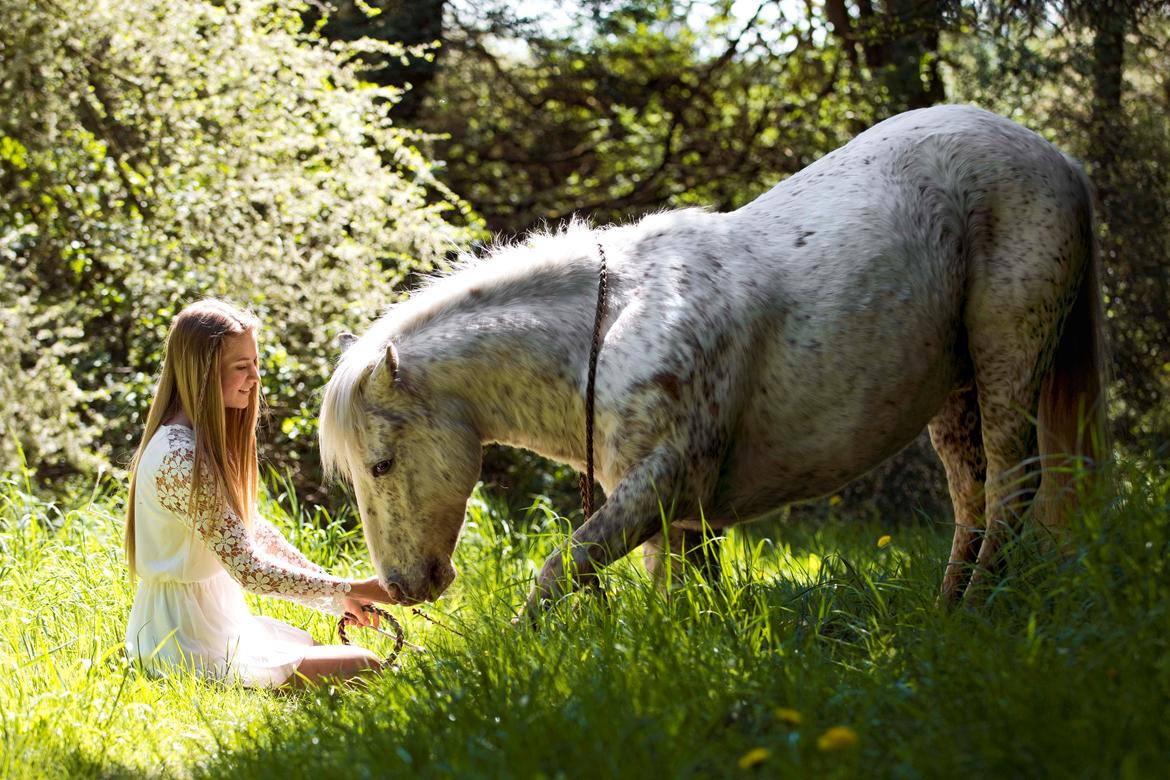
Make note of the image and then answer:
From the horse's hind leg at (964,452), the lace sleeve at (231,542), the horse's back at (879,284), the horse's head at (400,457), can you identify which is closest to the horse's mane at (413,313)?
the horse's head at (400,457)

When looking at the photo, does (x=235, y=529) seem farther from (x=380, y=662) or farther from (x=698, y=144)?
(x=698, y=144)

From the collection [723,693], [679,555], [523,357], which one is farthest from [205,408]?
[723,693]

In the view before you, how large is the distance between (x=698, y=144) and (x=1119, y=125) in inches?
169

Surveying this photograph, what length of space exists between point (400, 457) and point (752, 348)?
1.22m

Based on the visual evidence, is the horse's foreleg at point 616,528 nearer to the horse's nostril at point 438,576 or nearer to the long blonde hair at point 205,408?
the horse's nostril at point 438,576

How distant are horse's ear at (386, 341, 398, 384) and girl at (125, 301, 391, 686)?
68cm

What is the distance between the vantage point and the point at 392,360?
384 centimetres

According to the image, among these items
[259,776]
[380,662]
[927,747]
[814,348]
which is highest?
[814,348]

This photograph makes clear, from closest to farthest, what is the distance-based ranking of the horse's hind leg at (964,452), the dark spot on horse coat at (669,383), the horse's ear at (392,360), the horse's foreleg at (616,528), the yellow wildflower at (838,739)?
the yellow wildflower at (838,739) < the horse's foreleg at (616,528) < the dark spot on horse coat at (669,383) < the horse's ear at (392,360) < the horse's hind leg at (964,452)

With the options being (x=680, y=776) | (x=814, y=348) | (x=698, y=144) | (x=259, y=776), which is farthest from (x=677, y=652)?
(x=698, y=144)

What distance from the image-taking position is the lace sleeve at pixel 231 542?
3.99 meters

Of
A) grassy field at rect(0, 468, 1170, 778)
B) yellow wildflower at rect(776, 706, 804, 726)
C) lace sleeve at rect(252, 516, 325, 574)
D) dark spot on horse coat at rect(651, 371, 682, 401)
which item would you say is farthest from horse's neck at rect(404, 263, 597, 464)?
yellow wildflower at rect(776, 706, 804, 726)

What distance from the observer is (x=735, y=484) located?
157 inches

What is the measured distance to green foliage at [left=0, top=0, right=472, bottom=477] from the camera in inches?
288
